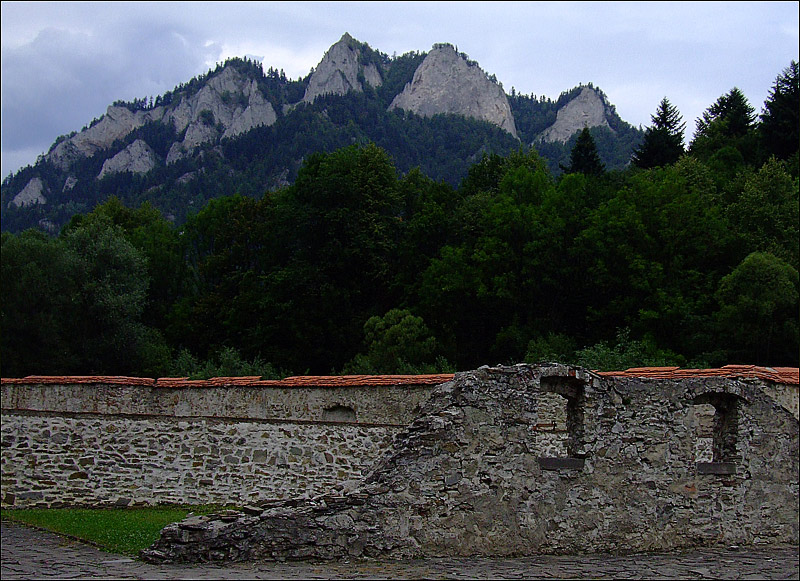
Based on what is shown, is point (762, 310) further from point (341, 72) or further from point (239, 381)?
point (341, 72)

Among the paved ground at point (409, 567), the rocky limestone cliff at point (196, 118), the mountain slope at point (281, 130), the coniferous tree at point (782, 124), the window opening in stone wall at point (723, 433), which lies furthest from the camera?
the rocky limestone cliff at point (196, 118)

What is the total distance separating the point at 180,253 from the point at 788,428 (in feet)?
150

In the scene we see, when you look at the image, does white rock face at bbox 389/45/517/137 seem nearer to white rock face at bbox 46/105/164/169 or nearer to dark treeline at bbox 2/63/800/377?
white rock face at bbox 46/105/164/169

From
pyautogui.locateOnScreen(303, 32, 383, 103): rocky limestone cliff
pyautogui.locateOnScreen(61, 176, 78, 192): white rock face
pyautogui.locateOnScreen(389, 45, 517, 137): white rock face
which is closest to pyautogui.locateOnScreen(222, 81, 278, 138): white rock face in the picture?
pyautogui.locateOnScreen(303, 32, 383, 103): rocky limestone cliff

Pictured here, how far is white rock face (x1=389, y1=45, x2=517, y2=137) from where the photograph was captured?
454ft

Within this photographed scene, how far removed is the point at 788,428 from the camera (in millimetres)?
12750

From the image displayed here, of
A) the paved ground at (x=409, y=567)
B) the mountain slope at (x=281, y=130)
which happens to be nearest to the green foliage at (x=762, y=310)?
the paved ground at (x=409, y=567)

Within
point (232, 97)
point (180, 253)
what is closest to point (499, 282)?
point (180, 253)

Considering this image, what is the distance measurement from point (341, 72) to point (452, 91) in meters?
20.1

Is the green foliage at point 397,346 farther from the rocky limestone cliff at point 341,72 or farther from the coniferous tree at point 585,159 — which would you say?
the rocky limestone cliff at point 341,72

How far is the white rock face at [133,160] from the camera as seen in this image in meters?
118

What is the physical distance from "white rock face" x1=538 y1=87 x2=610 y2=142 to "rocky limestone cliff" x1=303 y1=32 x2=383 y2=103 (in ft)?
112

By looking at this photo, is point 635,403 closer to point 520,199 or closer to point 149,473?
point 149,473

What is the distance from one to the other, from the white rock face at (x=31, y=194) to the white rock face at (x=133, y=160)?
850 centimetres
